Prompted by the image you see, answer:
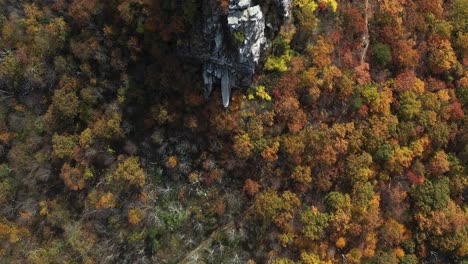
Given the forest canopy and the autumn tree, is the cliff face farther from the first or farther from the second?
the autumn tree

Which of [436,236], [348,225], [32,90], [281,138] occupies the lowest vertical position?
[436,236]

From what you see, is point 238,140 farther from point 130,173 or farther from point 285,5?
point 285,5

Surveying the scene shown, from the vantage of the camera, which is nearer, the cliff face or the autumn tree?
the cliff face

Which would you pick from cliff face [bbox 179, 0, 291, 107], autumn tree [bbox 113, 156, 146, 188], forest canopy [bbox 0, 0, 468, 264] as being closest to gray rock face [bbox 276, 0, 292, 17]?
cliff face [bbox 179, 0, 291, 107]

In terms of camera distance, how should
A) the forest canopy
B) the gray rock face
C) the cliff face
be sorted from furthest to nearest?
the forest canopy, the gray rock face, the cliff face

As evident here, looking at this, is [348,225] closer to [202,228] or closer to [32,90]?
[202,228]

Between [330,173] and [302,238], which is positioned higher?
[330,173]

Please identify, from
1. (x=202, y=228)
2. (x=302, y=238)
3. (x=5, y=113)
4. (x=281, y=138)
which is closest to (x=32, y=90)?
(x=5, y=113)

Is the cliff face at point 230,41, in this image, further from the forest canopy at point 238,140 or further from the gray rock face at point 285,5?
the forest canopy at point 238,140
